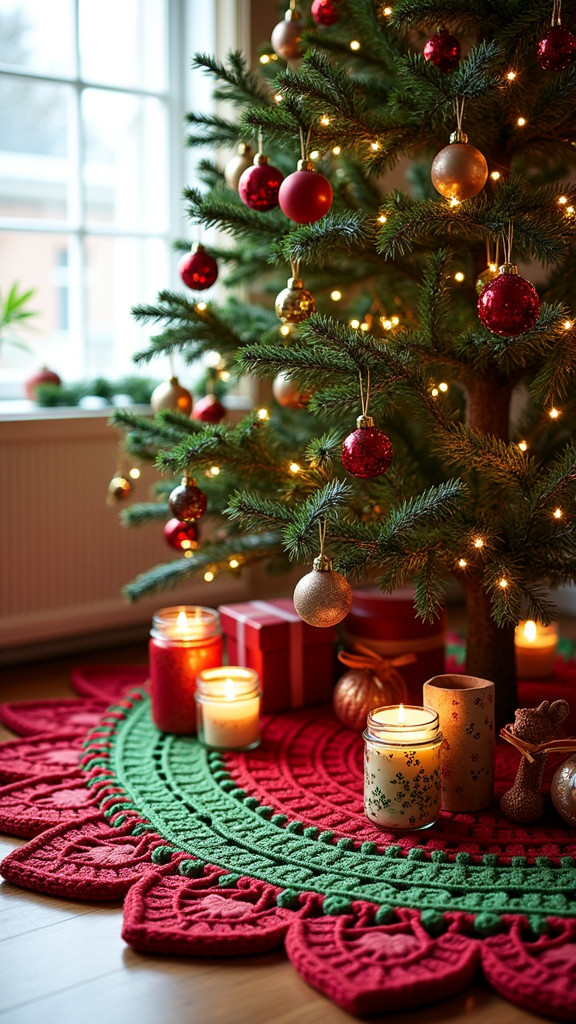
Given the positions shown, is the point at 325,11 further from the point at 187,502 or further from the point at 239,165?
the point at 187,502

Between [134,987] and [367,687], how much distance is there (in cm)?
77

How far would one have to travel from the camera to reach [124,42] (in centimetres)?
267

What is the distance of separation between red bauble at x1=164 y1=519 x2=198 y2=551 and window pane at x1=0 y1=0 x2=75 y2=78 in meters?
Result: 1.34

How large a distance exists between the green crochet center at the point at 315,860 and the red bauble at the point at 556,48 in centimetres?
107

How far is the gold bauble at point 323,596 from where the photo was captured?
1.44 metres

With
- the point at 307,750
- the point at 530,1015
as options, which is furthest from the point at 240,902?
the point at 307,750

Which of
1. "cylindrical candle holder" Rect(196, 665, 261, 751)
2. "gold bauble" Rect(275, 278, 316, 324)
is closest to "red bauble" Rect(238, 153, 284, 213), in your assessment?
"gold bauble" Rect(275, 278, 316, 324)

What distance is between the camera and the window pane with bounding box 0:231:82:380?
2586 millimetres

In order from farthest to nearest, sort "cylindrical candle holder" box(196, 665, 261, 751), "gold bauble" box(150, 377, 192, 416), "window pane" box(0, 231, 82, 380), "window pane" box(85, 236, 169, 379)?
"window pane" box(85, 236, 169, 379) → "window pane" box(0, 231, 82, 380) → "gold bauble" box(150, 377, 192, 416) → "cylindrical candle holder" box(196, 665, 261, 751)

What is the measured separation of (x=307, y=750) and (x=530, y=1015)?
730 millimetres

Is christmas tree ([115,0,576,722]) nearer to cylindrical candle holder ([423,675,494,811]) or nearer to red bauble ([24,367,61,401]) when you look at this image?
cylindrical candle holder ([423,675,494,811])

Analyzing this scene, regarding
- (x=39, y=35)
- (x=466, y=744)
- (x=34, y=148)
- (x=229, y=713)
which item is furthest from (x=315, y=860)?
(x=39, y=35)

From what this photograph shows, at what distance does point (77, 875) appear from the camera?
4.53 ft

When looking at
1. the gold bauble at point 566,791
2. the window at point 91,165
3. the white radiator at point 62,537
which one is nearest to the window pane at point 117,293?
the window at point 91,165
